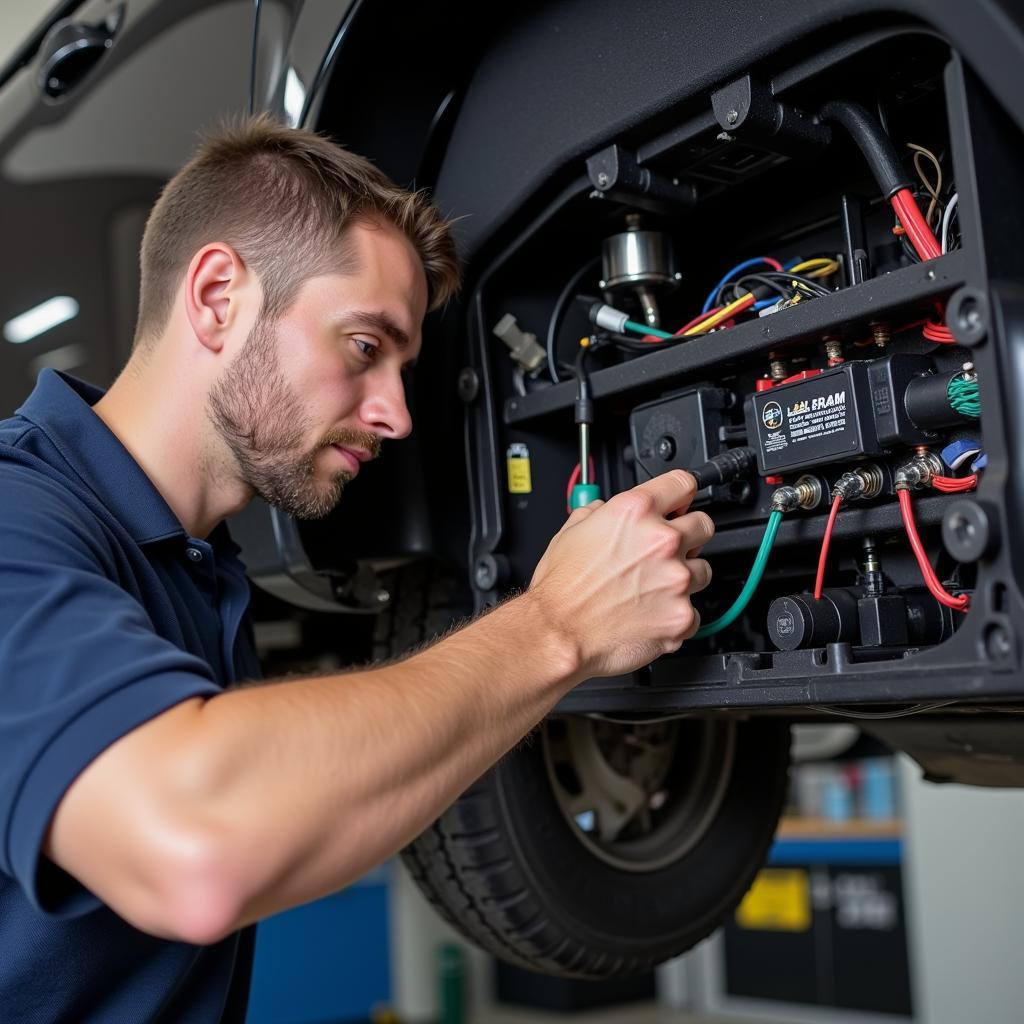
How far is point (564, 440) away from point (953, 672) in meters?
0.55

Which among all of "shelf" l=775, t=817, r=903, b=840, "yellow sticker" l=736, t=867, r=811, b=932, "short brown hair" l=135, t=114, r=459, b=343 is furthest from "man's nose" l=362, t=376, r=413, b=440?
"yellow sticker" l=736, t=867, r=811, b=932

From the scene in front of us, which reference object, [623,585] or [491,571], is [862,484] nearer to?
[623,585]

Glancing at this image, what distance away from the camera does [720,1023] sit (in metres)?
5.16

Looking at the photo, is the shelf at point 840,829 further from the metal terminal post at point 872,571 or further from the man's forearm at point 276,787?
the man's forearm at point 276,787

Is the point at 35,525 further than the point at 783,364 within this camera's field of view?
No

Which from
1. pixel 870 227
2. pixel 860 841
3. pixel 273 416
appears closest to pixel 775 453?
pixel 870 227

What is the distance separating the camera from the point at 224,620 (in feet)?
4.01

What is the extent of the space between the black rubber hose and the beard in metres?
0.52

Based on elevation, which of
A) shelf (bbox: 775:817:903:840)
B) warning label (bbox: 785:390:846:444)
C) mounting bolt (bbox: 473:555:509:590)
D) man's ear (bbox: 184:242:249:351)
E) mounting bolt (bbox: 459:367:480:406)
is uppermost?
man's ear (bbox: 184:242:249:351)

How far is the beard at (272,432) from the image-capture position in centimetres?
111

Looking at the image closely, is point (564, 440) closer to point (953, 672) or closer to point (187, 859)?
point (953, 672)

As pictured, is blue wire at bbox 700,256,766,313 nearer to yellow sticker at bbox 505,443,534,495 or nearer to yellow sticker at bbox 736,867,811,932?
yellow sticker at bbox 505,443,534,495

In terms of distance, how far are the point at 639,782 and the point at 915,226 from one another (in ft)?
2.91

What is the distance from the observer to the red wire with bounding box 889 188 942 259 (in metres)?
0.86
